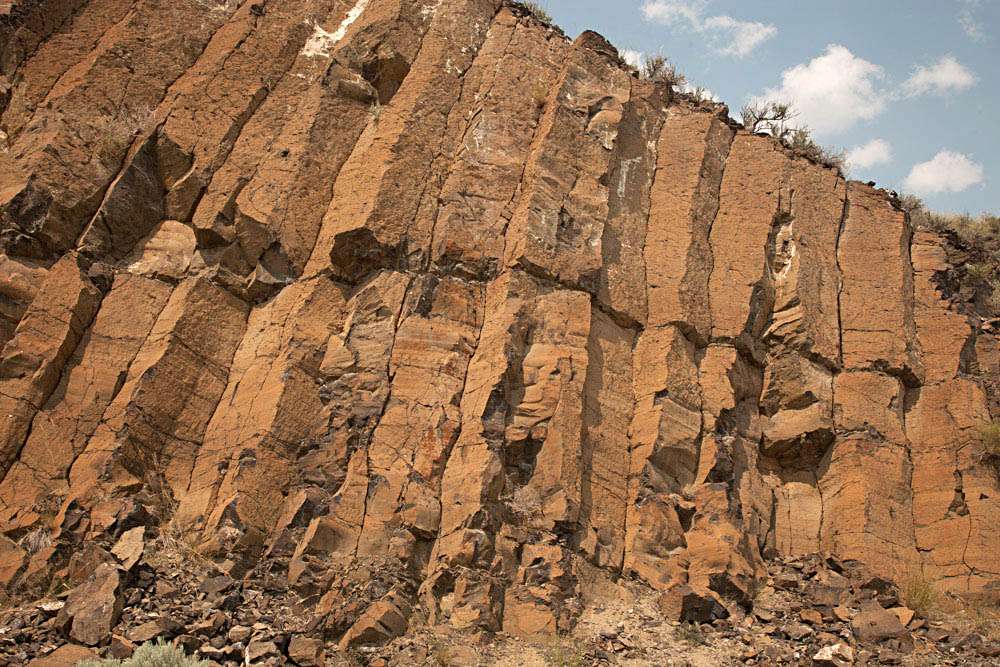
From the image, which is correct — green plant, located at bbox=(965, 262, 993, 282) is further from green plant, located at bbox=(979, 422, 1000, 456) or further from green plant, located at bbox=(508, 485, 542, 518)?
green plant, located at bbox=(508, 485, 542, 518)

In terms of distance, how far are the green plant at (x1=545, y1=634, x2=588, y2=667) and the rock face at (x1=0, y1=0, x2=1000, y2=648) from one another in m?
0.20

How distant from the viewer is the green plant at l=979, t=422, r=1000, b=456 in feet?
32.9

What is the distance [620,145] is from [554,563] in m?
6.12

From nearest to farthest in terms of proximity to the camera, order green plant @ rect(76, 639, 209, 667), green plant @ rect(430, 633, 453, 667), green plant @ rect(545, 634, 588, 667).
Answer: green plant @ rect(76, 639, 209, 667) < green plant @ rect(430, 633, 453, 667) < green plant @ rect(545, 634, 588, 667)

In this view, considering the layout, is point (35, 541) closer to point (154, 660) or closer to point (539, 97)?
point (154, 660)

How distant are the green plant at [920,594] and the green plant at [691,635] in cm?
244

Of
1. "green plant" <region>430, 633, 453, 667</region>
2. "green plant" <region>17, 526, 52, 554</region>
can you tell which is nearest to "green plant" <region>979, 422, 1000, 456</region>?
"green plant" <region>430, 633, 453, 667</region>

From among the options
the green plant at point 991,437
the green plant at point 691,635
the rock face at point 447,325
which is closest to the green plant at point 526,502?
the rock face at point 447,325

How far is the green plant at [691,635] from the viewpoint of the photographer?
7848 millimetres

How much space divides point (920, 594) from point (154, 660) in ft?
Answer: 25.2

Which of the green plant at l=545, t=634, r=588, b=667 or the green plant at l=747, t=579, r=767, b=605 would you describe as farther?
the green plant at l=747, t=579, r=767, b=605

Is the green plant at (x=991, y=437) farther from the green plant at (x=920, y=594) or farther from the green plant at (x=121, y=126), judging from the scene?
the green plant at (x=121, y=126)

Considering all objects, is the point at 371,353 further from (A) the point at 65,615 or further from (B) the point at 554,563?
(A) the point at 65,615

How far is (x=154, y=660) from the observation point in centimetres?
643
